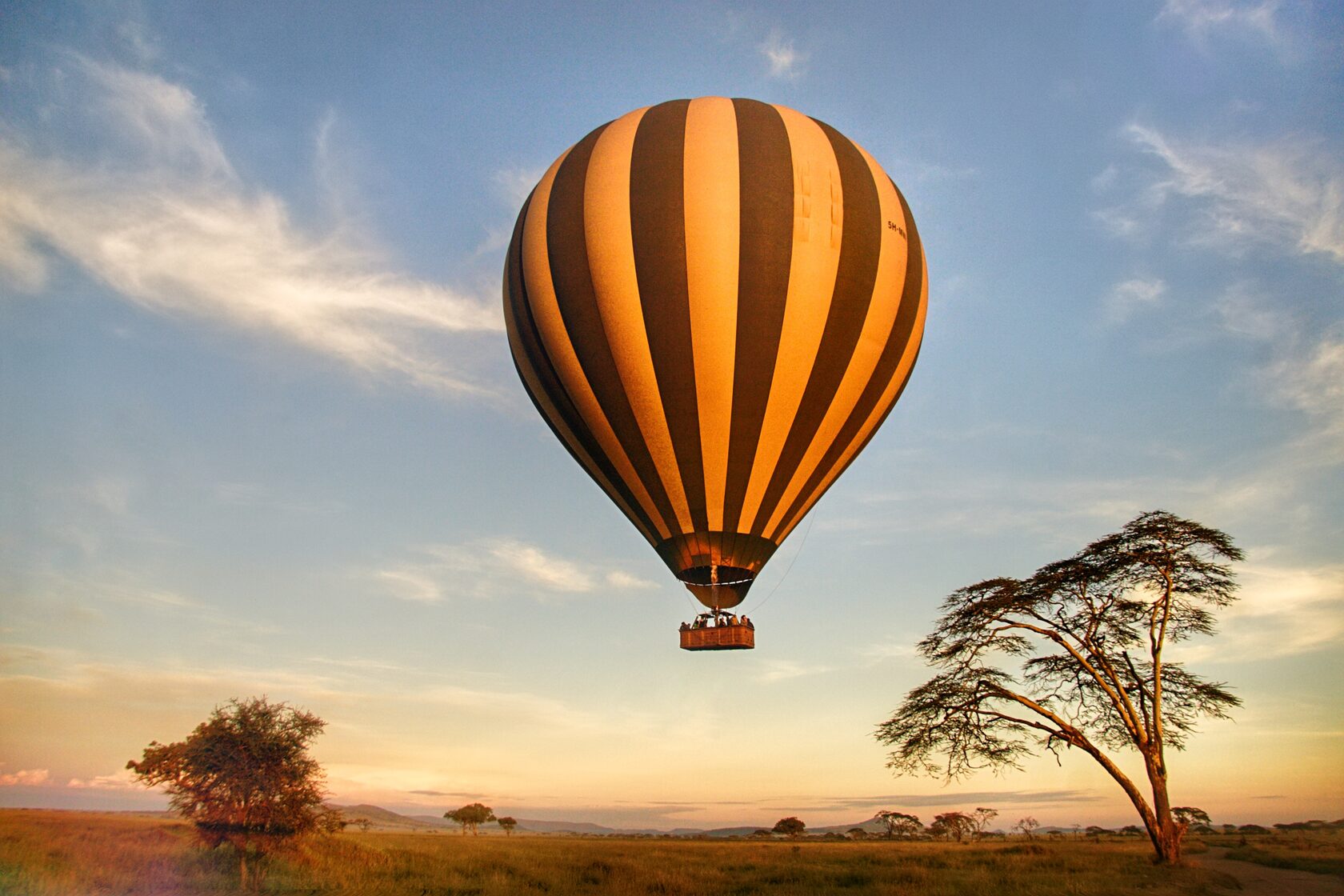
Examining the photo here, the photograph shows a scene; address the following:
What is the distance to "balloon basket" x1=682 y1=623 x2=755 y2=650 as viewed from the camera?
71.9ft

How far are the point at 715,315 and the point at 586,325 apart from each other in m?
3.29

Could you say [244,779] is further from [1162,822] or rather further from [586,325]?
[1162,822]

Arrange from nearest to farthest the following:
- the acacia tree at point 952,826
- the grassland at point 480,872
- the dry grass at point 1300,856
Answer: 1. the grassland at point 480,872
2. the dry grass at point 1300,856
3. the acacia tree at point 952,826

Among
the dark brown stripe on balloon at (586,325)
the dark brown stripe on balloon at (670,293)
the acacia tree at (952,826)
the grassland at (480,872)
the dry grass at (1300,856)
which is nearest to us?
the grassland at (480,872)

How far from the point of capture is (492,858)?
30.9m

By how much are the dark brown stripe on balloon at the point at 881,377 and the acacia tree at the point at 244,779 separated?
598 inches

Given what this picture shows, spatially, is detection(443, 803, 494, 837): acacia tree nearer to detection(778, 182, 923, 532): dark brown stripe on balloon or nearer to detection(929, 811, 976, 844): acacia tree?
detection(929, 811, 976, 844): acacia tree

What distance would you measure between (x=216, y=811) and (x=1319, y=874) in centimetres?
2860

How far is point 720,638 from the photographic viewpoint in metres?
22.0

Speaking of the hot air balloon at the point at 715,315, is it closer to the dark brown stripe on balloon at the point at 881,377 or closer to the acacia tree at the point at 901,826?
the dark brown stripe on balloon at the point at 881,377

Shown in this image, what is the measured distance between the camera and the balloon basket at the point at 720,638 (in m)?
21.9

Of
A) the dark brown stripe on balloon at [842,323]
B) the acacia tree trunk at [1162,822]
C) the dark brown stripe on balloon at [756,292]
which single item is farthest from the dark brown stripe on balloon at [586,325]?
the acacia tree trunk at [1162,822]

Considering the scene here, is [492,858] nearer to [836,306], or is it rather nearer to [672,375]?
[672,375]

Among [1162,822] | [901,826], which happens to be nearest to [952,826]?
[901,826]
